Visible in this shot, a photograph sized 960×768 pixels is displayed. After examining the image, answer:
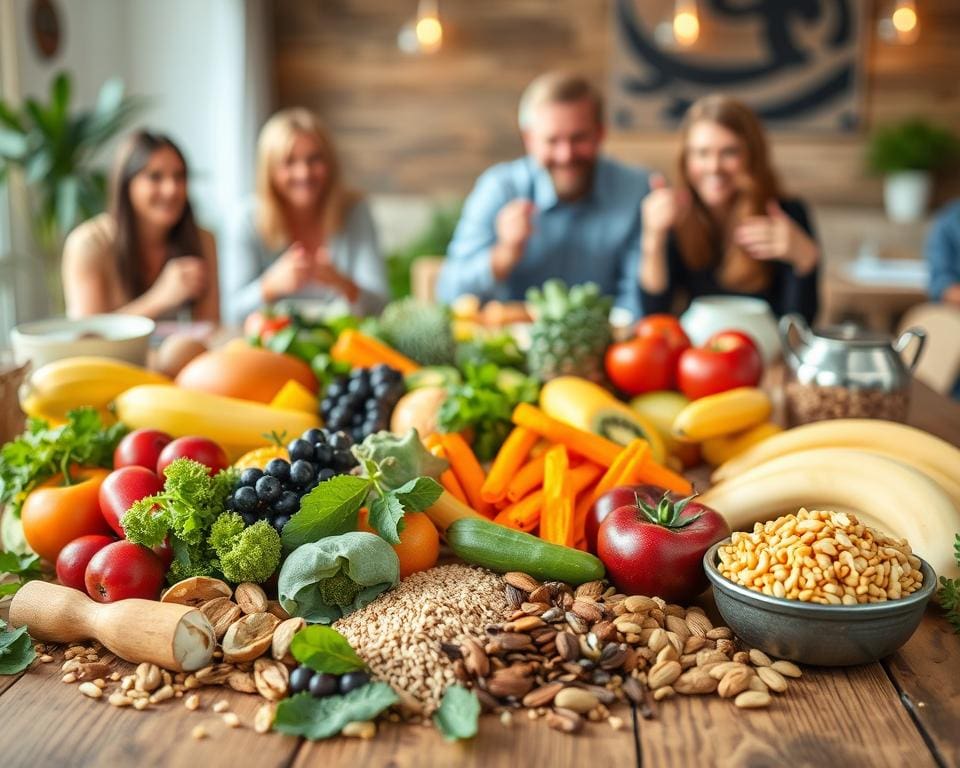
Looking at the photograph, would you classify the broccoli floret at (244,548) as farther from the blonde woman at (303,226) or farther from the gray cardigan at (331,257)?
the gray cardigan at (331,257)

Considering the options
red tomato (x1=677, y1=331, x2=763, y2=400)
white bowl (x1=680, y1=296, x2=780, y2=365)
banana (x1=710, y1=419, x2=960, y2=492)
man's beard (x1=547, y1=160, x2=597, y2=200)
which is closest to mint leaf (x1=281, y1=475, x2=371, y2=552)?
banana (x1=710, y1=419, x2=960, y2=492)

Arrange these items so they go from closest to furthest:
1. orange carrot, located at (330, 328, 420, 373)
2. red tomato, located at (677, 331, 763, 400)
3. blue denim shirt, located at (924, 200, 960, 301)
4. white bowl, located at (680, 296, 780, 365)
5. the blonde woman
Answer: red tomato, located at (677, 331, 763, 400)
orange carrot, located at (330, 328, 420, 373)
white bowl, located at (680, 296, 780, 365)
the blonde woman
blue denim shirt, located at (924, 200, 960, 301)

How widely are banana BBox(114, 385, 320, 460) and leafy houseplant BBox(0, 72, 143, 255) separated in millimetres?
2964

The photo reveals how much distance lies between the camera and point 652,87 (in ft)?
18.5

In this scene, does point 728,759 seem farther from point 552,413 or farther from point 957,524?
point 552,413

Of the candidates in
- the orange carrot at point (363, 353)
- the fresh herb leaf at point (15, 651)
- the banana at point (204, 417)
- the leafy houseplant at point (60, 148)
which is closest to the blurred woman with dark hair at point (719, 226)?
the orange carrot at point (363, 353)

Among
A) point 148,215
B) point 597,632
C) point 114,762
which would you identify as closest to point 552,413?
point 597,632

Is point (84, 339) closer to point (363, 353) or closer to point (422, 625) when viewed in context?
point (363, 353)

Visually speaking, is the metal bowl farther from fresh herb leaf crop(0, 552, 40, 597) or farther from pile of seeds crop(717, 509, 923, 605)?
fresh herb leaf crop(0, 552, 40, 597)

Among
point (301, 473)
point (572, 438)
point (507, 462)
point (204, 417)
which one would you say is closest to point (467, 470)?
point (507, 462)

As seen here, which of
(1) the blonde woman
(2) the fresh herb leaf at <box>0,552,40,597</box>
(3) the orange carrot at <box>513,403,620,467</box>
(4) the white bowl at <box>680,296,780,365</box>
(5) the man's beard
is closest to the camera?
(2) the fresh herb leaf at <box>0,552,40,597</box>

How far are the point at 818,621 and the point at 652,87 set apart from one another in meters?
5.11

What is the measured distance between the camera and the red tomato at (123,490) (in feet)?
3.90

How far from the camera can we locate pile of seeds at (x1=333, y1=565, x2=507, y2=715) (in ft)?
3.18
